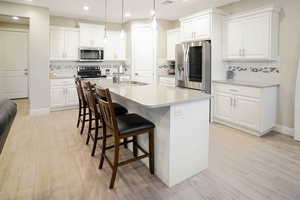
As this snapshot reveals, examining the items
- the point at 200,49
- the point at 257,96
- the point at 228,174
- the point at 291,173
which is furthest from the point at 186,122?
the point at 200,49

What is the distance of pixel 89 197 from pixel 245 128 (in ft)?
10.3

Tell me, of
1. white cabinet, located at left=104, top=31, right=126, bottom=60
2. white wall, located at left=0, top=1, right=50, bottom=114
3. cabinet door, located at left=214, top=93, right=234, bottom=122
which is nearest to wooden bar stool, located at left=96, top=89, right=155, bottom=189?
cabinet door, located at left=214, top=93, right=234, bottom=122

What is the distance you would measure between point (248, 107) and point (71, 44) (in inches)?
196

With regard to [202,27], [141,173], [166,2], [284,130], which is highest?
[166,2]

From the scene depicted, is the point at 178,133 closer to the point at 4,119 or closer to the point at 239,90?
the point at 4,119

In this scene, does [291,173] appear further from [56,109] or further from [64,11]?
[64,11]

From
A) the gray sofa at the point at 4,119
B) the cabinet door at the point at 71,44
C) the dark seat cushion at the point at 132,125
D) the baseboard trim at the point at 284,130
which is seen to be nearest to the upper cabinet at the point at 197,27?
the baseboard trim at the point at 284,130

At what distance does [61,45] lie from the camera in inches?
232

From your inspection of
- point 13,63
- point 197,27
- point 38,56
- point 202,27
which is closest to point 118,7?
point 197,27

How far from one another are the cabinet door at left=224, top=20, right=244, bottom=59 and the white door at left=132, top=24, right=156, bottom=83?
2.51 m

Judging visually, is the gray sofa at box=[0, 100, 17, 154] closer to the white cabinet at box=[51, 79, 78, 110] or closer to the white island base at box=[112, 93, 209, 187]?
the white island base at box=[112, 93, 209, 187]

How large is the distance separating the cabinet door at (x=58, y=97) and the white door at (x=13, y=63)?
2.80 m

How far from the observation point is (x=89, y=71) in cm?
649

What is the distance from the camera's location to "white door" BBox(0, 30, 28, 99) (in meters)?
7.09
